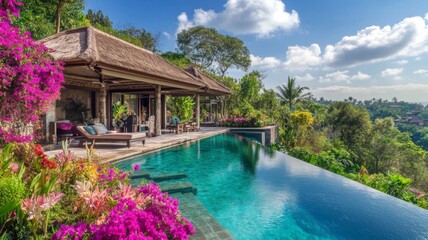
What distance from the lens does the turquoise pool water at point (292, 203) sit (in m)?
3.67

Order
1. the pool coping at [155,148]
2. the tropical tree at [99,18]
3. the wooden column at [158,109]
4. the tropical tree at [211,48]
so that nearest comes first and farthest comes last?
the pool coping at [155,148] < the wooden column at [158,109] < the tropical tree at [99,18] < the tropical tree at [211,48]

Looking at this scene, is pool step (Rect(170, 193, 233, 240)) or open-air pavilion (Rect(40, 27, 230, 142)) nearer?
pool step (Rect(170, 193, 233, 240))

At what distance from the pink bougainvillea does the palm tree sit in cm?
2967

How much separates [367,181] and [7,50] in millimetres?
8674

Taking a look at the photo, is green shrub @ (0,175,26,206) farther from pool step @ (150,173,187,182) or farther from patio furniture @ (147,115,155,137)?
patio furniture @ (147,115,155,137)

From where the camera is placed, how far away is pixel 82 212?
2514 millimetres

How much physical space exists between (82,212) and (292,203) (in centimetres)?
341

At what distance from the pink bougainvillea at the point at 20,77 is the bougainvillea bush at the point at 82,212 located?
1957 millimetres

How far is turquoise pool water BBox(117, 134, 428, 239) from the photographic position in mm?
3674

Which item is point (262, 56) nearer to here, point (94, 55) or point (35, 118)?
point (94, 55)

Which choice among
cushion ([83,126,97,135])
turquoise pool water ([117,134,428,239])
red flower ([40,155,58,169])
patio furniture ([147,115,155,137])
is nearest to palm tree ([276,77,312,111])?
patio furniture ([147,115,155,137])

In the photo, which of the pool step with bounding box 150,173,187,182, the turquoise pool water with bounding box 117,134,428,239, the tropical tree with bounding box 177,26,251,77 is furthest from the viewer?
the tropical tree with bounding box 177,26,251,77

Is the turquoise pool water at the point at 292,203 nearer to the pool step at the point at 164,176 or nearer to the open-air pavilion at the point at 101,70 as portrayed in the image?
the pool step at the point at 164,176

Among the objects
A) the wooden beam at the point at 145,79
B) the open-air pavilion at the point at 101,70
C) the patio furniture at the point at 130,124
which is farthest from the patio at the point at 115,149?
the patio furniture at the point at 130,124
